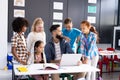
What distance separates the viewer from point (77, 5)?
6.37 meters

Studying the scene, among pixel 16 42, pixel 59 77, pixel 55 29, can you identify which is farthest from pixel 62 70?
pixel 16 42

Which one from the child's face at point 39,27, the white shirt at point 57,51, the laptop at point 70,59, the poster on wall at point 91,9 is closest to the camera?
the laptop at point 70,59

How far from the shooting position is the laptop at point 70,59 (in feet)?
9.93

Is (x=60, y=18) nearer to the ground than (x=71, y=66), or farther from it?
farther from it

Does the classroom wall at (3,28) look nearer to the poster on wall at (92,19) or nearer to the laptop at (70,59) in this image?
the laptop at (70,59)

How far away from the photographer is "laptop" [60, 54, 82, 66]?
9.93 feet

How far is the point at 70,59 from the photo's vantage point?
314cm

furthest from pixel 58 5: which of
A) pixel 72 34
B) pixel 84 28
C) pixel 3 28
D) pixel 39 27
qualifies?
pixel 84 28

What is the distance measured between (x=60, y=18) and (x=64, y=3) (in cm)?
43

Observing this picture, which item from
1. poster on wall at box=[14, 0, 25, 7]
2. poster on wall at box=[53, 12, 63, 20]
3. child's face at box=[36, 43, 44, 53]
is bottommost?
child's face at box=[36, 43, 44, 53]

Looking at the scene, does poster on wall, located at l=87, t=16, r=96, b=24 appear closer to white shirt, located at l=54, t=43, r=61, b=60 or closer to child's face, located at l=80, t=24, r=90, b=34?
child's face, located at l=80, t=24, r=90, b=34

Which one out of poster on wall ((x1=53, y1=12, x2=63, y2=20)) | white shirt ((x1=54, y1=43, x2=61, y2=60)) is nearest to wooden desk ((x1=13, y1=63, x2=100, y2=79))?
white shirt ((x1=54, y1=43, x2=61, y2=60))

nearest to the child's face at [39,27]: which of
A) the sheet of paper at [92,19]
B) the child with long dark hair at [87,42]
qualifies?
the child with long dark hair at [87,42]

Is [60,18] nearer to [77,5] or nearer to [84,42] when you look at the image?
[77,5]
